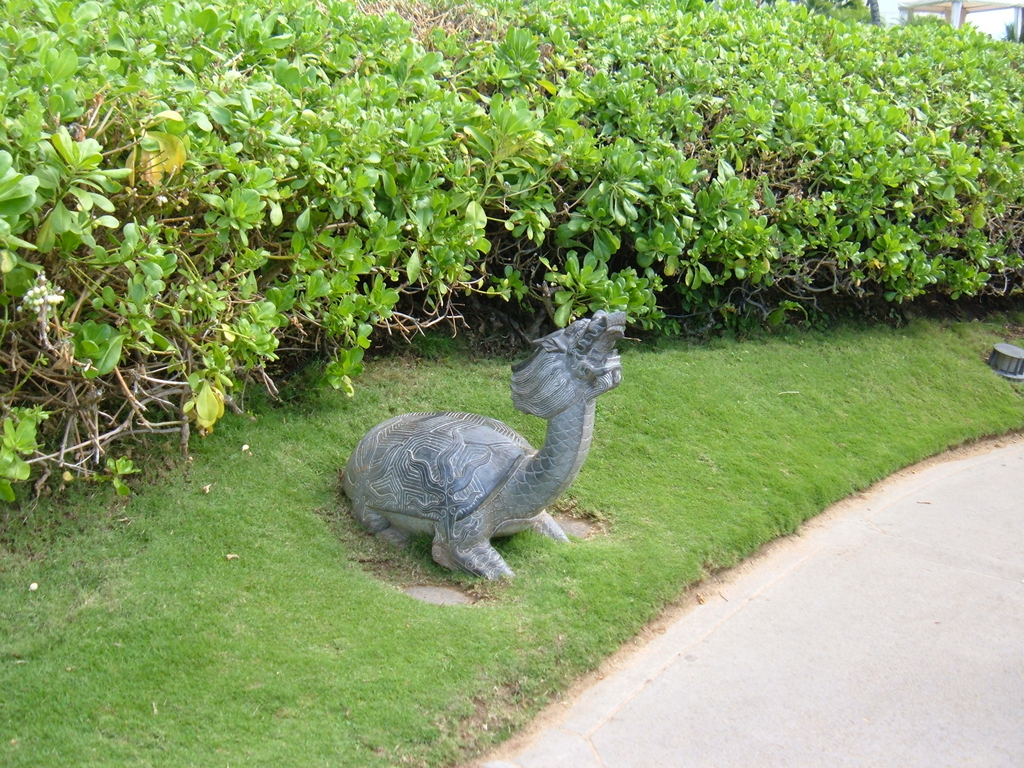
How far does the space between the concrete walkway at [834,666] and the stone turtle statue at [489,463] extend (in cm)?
81

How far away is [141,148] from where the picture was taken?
12.9 feet

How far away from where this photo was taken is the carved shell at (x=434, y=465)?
168 inches

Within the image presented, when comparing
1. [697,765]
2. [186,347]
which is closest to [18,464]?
[186,347]

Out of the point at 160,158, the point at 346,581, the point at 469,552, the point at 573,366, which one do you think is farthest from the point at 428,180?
the point at 346,581

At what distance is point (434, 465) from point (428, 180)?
171 centimetres

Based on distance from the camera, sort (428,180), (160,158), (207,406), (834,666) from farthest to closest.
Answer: (428,180), (207,406), (834,666), (160,158)

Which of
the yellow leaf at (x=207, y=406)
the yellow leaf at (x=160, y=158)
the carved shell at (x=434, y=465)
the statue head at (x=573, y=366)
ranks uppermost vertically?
the yellow leaf at (x=160, y=158)

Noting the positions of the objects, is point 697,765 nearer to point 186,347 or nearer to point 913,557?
point 913,557

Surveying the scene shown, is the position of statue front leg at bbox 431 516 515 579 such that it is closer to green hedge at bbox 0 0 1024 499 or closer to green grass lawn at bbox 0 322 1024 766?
green grass lawn at bbox 0 322 1024 766

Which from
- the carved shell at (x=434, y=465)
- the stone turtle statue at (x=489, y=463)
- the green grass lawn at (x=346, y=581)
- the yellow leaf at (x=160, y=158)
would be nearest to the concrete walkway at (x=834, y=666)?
the green grass lawn at (x=346, y=581)

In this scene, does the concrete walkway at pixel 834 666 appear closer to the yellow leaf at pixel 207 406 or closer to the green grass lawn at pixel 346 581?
the green grass lawn at pixel 346 581

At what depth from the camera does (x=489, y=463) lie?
4344 millimetres

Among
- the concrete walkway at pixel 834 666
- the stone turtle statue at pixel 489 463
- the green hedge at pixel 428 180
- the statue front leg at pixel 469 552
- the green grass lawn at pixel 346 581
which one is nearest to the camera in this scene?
the green grass lawn at pixel 346 581

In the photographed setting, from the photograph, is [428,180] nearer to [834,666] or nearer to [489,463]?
[489,463]
